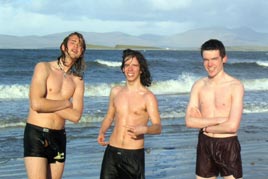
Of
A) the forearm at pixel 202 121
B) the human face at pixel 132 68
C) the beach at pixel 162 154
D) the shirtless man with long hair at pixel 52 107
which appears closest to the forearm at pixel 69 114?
the shirtless man with long hair at pixel 52 107

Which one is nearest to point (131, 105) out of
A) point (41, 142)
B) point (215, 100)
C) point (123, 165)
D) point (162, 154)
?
point (123, 165)

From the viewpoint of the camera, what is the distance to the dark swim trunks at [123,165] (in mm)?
5203

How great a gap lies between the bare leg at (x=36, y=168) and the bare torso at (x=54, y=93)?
0.36 m

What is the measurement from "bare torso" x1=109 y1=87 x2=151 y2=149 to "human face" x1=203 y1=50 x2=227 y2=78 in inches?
29.0

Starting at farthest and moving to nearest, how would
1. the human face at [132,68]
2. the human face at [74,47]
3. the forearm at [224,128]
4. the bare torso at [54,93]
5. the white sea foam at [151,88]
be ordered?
the white sea foam at [151,88]
the human face at [132,68]
the human face at [74,47]
the bare torso at [54,93]
the forearm at [224,128]

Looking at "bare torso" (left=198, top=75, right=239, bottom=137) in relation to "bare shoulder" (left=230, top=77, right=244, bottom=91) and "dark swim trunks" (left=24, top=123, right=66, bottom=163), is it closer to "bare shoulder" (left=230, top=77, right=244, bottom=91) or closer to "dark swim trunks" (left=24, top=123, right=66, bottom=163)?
"bare shoulder" (left=230, top=77, right=244, bottom=91)

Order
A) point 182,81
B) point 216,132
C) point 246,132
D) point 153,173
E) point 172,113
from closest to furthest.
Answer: point 216,132 → point 153,173 → point 246,132 → point 172,113 → point 182,81

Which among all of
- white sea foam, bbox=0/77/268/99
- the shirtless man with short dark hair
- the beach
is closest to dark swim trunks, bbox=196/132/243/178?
the shirtless man with short dark hair

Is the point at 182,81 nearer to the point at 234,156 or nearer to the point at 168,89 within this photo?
the point at 168,89

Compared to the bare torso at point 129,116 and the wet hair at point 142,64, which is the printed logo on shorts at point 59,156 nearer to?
the bare torso at point 129,116

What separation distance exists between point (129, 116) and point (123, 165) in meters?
0.53

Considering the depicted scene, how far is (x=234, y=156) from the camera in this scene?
16.3ft

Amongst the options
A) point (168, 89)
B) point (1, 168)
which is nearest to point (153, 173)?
point (1, 168)

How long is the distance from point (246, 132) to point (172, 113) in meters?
3.43
